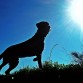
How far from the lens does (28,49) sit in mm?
8859

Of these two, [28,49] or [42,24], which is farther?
[42,24]

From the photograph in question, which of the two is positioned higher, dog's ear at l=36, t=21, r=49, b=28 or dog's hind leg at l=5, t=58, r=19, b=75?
dog's ear at l=36, t=21, r=49, b=28

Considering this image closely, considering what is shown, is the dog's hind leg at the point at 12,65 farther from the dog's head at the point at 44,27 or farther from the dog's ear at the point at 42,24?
the dog's ear at the point at 42,24

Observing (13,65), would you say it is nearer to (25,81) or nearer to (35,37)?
(35,37)

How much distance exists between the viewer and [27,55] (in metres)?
8.85

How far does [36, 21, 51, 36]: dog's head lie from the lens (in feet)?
29.7

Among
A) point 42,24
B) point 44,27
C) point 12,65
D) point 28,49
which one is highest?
point 42,24

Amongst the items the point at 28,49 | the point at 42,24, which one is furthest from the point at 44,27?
the point at 28,49

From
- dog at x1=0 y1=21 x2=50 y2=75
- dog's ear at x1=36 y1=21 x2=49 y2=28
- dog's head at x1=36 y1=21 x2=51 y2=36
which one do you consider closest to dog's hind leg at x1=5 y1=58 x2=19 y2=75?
dog at x1=0 y1=21 x2=50 y2=75

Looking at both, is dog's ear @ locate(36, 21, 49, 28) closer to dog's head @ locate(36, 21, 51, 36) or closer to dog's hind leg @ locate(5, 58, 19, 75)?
dog's head @ locate(36, 21, 51, 36)

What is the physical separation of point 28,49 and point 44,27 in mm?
1134

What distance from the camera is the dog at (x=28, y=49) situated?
883cm

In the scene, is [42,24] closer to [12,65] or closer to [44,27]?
[44,27]

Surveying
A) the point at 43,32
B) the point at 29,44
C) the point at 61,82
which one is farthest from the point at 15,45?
the point at 61,82
